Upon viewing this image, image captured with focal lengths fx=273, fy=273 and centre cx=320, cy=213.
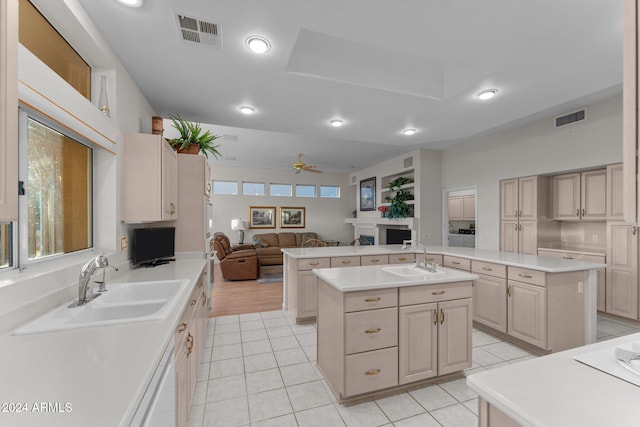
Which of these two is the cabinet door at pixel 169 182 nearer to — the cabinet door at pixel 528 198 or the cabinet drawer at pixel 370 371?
the cabinet drawer at pixel 370 371

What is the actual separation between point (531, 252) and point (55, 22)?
612cm

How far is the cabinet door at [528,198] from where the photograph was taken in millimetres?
4406

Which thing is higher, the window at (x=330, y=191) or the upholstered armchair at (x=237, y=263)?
the window at (x=330, y=191)

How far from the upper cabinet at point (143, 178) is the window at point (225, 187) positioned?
5982 mm

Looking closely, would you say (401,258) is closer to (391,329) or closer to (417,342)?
(417,342)

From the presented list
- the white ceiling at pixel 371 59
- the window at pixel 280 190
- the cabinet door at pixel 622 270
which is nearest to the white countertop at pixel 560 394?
the white ceiling at pixel 371 59

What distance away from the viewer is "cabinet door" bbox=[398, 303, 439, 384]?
2104 mm

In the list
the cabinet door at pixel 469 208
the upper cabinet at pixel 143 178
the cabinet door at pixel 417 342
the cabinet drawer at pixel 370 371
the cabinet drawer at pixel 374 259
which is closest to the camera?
the cabinet drawer at pixel 370 371

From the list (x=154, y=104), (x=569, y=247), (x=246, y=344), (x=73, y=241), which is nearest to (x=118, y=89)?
(x=154, y=104)

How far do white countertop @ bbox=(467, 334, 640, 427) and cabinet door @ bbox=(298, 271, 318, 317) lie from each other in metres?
2.86

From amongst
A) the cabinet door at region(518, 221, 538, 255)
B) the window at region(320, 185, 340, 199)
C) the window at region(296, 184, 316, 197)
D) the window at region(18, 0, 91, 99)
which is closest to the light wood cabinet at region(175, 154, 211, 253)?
the window at region(18, 0, 91, 99)

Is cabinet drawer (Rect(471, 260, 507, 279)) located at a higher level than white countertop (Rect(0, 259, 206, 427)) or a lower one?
lower

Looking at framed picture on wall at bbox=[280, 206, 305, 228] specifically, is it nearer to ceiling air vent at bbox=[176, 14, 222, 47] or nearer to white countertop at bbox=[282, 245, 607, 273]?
white countertop at bbox=[282, 245, 607, 273]

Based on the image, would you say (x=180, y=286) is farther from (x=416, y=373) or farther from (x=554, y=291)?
(x=554, y=291)
